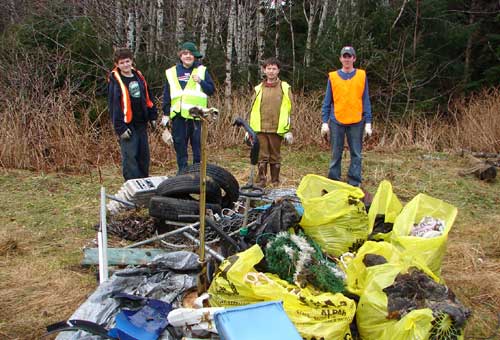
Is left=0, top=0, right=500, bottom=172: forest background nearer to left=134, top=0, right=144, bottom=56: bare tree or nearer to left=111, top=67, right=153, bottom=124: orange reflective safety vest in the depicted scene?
left=134, top=0, right=144, bottom=56: bare tree

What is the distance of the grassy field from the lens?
347 cm

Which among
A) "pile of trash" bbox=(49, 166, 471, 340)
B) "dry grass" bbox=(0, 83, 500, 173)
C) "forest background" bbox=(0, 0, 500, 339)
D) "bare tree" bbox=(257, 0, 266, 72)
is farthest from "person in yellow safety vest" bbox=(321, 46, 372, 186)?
"bare tree" bbox=(257, 0, 266, 72)

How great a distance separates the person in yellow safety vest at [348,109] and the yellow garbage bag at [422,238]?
2.28 metres

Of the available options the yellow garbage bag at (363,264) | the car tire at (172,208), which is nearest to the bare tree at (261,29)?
the car tire at (172,208)

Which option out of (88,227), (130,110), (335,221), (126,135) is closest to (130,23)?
(130,110)

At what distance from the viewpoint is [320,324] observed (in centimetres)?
267

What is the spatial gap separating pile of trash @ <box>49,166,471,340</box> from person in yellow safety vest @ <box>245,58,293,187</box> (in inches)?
90.4

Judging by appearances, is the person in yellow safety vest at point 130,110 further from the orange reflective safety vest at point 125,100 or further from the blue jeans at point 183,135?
the blue jeans at point 183,135

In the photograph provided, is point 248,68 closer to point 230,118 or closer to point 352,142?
point 230,118

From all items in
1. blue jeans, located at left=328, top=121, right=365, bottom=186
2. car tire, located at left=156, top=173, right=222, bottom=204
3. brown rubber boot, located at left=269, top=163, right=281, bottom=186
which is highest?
blue jeans, located at left=328, top=121, right=365, bottom=186

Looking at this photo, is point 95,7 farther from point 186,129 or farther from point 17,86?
point 186,129

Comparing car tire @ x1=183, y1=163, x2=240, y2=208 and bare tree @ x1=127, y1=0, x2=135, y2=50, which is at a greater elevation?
bare tree @ x1=127, y1=0, x2=135, y2=50

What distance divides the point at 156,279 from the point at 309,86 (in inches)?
353

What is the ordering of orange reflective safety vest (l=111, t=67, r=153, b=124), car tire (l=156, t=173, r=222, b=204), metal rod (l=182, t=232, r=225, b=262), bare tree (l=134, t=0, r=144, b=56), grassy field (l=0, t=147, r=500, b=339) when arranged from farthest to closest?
bare tree (l=134, t=0, r=144, b=56) → orange reflective safety vest (l=111, t=67, r=153, b=124) → car tire (l=156, t=173, r=222, b=204) → metal rod (l=182, t=232, r=225, b=262) → grassy field (l=0, t=147, r=500, b=339)
